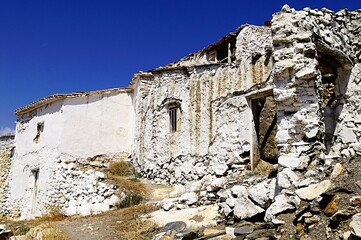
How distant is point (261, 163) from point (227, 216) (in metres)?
4.78

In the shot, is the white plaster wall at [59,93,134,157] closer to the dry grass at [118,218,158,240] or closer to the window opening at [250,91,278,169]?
the window opening at [250,91,278,169]

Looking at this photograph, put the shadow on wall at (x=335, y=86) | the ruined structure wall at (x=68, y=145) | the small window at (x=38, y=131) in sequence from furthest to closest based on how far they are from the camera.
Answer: the small window at (x=38, y=131) < the ruined structure wall at (x=68, y=145) < the shadow on wall at (x=335, y=86)

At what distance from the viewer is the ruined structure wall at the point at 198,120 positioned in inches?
508

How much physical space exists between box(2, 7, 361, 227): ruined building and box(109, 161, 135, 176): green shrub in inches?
14.5

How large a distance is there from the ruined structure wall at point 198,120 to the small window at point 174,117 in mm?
126

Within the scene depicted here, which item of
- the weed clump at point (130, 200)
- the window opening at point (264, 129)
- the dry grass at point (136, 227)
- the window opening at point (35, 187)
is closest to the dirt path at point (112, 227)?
the dry grass at point (136, 227)

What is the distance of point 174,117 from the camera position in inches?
618

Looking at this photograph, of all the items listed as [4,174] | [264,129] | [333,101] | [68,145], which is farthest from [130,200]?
[4,174]

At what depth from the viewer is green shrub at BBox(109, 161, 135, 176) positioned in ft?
56.4

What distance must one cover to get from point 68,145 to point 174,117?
5.30 metres

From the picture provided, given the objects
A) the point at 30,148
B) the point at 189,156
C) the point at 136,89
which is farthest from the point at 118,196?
the point at 30,148

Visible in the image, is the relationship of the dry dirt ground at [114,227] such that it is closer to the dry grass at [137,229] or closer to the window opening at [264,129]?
the dry grass at [137,229]

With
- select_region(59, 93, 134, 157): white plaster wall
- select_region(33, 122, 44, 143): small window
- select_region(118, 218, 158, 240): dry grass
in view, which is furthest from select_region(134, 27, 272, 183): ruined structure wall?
select_region(33, 122, 44, 143): small window

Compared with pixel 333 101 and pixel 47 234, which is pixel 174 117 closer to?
pixel 333 101
